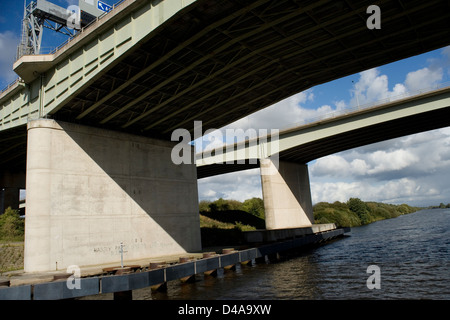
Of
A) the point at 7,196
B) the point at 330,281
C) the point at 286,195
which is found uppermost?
the point at 7,196

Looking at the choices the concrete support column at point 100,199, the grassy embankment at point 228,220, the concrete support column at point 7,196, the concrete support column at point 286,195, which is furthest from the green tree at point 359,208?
the concrete support column at point 7,196

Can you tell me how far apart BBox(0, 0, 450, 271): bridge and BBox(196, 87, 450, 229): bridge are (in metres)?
14.7

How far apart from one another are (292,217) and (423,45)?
32680mm

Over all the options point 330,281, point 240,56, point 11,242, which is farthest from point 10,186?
point 330,281

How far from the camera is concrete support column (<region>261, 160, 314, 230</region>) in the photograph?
158 feet

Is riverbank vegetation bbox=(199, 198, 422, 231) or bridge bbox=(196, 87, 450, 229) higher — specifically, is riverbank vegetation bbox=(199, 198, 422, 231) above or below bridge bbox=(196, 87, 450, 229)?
below

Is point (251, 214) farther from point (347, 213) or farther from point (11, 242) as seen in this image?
point (11, 242)

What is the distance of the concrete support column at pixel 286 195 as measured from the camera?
48156 millimetres

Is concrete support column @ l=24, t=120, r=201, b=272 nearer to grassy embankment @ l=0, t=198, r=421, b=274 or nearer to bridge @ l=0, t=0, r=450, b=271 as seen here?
bridge @ l=0, t=0, r=450, b=271

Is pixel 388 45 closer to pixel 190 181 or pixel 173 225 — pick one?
pixel 190 181

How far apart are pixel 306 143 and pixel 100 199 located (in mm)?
29128

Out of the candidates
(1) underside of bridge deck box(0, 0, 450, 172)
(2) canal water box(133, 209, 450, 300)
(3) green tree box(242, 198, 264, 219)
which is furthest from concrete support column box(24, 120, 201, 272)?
(3) green tree box(242, 198, 264, 219)

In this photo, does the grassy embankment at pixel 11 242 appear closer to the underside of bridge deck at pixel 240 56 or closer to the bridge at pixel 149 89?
the bridge at pixel 149 89

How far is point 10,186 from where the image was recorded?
176 feet
